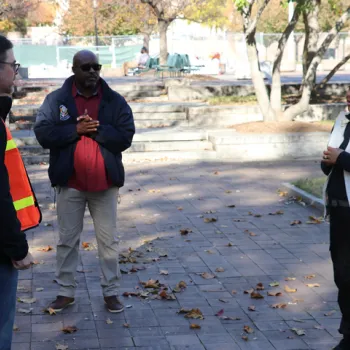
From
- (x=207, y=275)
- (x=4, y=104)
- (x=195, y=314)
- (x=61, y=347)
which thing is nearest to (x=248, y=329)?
(x=195, y=314)

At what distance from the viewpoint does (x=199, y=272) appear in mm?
7324

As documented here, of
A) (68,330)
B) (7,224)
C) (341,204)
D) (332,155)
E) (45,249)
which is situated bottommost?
(45,249)

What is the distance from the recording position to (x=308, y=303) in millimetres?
6430

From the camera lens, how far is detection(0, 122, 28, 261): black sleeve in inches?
136

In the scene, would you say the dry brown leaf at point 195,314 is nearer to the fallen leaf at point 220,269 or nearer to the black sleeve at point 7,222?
the fallen leaf at point 220,269

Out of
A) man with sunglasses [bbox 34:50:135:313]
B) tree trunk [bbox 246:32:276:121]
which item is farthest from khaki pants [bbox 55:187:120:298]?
tree trunk [bbox 246:32:276:121]

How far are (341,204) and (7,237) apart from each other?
2.43 metres

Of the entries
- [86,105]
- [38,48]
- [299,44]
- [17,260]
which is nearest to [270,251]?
[86,105]

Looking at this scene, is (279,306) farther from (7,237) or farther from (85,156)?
(7,237)

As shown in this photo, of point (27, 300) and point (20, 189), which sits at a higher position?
point (20, 189)

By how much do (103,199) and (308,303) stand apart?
186cm

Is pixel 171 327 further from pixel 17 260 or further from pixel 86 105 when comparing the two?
pixel 17 260

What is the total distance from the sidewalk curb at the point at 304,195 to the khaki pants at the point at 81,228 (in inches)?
166

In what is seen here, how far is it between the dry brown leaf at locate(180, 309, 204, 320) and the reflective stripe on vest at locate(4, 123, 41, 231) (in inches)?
99.4
